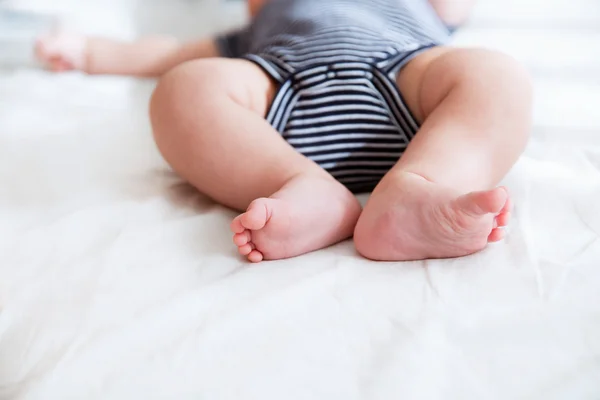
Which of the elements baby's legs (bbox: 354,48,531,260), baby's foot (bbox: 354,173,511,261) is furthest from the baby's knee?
baby's foot (bbox: 354,173,511,261)

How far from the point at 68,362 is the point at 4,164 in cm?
44

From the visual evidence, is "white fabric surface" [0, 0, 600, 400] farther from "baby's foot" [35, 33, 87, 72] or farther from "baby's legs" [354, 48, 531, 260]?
"baby's foot" [35, 33, 87, 72]

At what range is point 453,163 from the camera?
1.86ft

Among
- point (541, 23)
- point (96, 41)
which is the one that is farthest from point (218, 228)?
point (541, 23)

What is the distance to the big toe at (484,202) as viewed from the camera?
0.47m

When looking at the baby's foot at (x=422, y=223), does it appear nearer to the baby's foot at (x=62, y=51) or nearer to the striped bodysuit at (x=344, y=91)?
the striped bodysuit at (x=344, y=91)

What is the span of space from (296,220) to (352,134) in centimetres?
19

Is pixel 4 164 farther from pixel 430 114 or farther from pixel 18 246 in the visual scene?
pixel 430 114

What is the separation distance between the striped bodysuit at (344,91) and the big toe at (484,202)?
0.70 ft

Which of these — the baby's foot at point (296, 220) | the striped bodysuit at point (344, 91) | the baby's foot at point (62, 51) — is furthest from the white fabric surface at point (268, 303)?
the baby's foot at point (62, 51)

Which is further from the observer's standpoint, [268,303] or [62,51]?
[62,51]

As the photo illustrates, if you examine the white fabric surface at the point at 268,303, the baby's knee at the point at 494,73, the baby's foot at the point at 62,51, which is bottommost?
the baby's foot at the point at 62,51

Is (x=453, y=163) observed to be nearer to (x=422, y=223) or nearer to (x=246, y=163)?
(x=422, y=223)

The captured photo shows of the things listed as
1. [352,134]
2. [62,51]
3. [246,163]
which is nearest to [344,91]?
[352,134]
